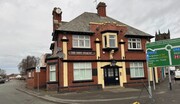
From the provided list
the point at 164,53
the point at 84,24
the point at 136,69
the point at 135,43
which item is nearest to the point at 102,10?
the point at 84,24

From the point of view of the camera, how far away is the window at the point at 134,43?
26.2 metres

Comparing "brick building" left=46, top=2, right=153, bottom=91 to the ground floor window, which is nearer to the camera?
"brick building" left=46, top=2, right=153, bottom=91

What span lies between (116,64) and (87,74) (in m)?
3.89

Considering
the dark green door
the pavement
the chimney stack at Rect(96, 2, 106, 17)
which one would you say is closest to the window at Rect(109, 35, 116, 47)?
the dark green door

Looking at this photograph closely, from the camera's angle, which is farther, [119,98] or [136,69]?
[136,69]

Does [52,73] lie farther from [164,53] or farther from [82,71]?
[164,53]

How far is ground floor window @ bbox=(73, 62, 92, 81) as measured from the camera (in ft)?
75.3

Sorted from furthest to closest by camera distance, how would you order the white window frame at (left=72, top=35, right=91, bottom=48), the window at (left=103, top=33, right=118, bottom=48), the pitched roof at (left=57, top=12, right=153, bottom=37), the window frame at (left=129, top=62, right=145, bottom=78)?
the window frame at (left=129, top=62, right=145, bottom=78) < the window at (left=103, top=33, right=118, bottom=48) < the pitched roof at (left=57, top=12, right=153, bottom=37) < the white window frame at (left=72, top=35, right=91, bottom=48)

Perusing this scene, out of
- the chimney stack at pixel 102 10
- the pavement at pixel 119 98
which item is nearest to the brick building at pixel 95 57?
the pavement at pixel 119 98

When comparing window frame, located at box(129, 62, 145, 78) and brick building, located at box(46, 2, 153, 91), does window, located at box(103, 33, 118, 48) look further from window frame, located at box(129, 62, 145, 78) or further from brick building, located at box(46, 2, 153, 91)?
window frame, located at box(129, 62, 145, 78)

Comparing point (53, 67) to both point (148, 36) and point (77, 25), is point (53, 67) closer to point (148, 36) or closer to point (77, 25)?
point (77, 25)

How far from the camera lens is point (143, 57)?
26.5 m

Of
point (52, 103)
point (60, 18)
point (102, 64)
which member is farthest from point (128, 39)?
point (52, 103)

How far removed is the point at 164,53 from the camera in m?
12.8
